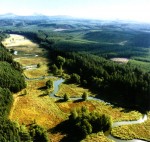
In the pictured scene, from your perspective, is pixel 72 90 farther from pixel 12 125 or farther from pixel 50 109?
pixel 12 125

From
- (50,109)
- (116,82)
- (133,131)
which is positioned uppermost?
(116,82)

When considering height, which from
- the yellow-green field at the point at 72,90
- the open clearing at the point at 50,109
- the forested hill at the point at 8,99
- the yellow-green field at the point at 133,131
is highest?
the forested hill at the point at 8,99

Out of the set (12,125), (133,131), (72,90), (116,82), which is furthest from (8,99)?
(116,82)

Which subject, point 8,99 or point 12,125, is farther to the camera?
point 8,99

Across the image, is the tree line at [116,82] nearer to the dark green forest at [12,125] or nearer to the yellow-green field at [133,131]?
the yellow-green field at [133,131]

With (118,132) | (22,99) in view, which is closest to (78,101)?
(22,99)

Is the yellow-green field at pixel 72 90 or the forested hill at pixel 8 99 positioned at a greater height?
the forested hill at pixel 8 99

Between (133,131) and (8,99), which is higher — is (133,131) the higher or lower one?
the lower one

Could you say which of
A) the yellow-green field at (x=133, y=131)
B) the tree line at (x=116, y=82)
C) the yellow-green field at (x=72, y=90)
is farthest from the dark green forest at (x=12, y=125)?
the tree line at (x=116, y=82)

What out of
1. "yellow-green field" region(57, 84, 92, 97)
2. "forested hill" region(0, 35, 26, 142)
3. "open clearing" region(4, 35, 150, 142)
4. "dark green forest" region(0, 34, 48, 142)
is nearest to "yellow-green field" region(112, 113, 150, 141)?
"open clearing" region(4, 35, 150, 142)

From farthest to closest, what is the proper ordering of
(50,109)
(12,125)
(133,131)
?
(50,109) < (133,131) < (12,125)

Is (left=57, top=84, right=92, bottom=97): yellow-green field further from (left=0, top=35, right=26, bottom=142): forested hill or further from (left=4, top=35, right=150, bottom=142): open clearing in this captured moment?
(left=0, top=35, right=26, bottom=142): forested hill

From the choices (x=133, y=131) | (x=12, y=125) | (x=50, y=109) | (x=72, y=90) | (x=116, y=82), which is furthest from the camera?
(x=72, y=90)
